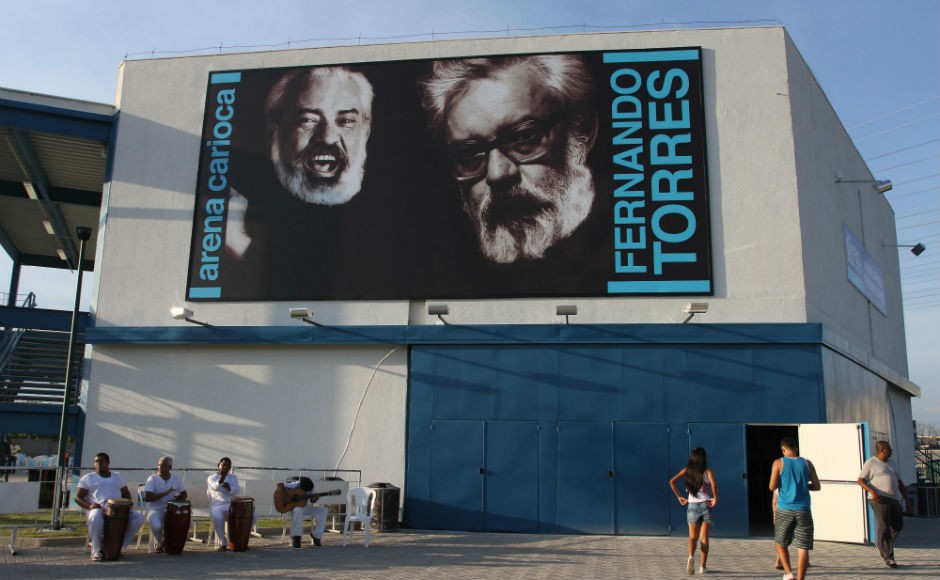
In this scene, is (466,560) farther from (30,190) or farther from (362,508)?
(30,190)

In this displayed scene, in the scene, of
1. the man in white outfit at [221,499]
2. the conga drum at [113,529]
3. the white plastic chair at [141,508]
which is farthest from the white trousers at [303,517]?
the conga drum at [113,529]

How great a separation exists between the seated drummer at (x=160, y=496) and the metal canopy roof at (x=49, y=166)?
1048 centimetres

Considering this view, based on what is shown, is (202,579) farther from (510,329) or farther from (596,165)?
(596,165)

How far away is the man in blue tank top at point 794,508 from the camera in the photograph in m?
9.99

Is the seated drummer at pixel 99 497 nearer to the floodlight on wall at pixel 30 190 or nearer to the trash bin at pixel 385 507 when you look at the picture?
the trash bin at pixel 385 507

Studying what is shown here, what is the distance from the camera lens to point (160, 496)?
1273 cm

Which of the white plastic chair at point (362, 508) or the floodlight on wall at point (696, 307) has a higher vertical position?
the floodlight on wall at point (696, 307)

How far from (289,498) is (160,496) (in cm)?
214

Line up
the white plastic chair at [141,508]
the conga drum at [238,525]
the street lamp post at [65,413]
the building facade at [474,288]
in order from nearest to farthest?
the white plastic chair at [141,508], the conga drum at [238,525], the street lamp post at [65,413], the building facade at [474,288]

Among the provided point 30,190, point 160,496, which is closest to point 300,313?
point 160,496

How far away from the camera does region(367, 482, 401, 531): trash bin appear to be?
54.3ft

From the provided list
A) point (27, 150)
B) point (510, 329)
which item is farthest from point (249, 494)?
point (27, 150)

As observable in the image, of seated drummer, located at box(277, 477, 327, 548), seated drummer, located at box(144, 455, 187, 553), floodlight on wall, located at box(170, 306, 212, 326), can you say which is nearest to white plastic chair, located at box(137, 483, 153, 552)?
seated drummer, located at box(144, 455, 187, 553)

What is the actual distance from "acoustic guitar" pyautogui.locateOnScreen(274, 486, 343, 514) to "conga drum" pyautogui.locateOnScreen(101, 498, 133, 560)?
2.53m
